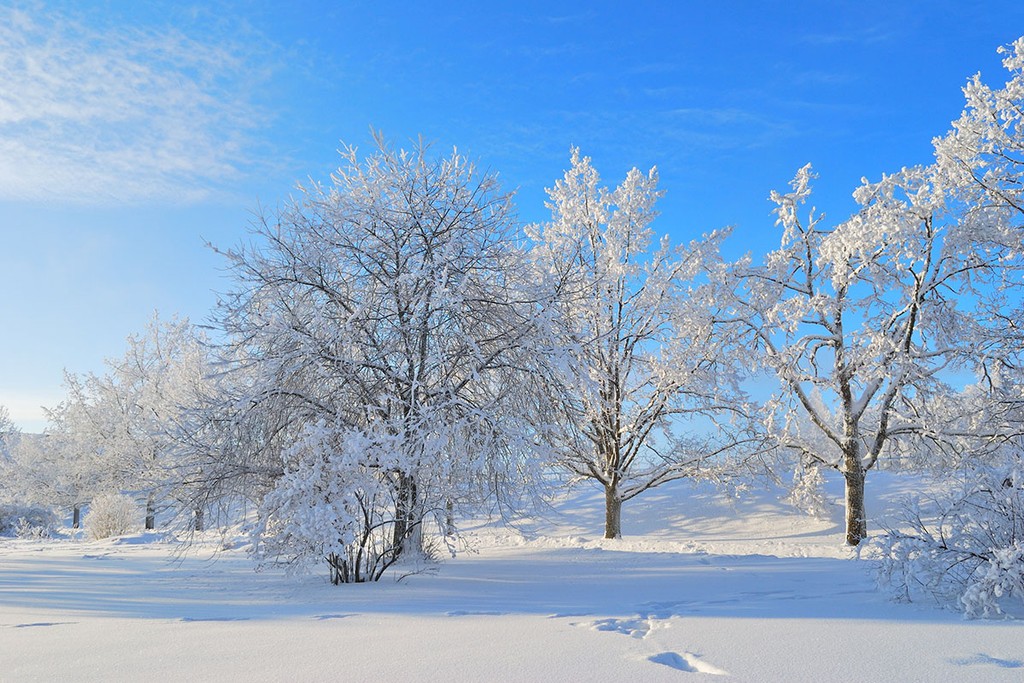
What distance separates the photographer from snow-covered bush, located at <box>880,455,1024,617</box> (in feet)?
17.3

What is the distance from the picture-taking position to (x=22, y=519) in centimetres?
2341

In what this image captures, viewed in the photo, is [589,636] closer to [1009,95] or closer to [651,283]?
[651,283]

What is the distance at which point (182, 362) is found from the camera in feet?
94.3

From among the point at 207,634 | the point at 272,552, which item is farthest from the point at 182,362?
the point at 207,634

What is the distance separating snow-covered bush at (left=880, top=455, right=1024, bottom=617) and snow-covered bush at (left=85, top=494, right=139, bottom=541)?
19796 mm

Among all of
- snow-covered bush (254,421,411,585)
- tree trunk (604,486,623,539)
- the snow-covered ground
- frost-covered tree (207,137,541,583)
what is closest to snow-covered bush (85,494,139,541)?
the snow-covered ground

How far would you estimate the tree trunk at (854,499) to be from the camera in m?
15.7

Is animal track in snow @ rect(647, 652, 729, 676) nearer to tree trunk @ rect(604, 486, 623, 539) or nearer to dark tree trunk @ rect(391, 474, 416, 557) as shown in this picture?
dark tree trunk @ rect(391, 474, 416, 557)

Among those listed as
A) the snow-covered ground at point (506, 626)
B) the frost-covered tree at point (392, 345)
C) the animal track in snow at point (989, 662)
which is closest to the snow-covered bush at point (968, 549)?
the snow-covered ground at point (506, 626)

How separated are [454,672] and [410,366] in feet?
20.7

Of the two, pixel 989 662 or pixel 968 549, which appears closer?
pixel 989 662

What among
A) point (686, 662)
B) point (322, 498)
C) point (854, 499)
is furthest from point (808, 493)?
point (686, 662)

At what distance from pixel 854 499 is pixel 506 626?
44.4 feet

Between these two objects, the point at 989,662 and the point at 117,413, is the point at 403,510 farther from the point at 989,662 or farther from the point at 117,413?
the point at 117,413
